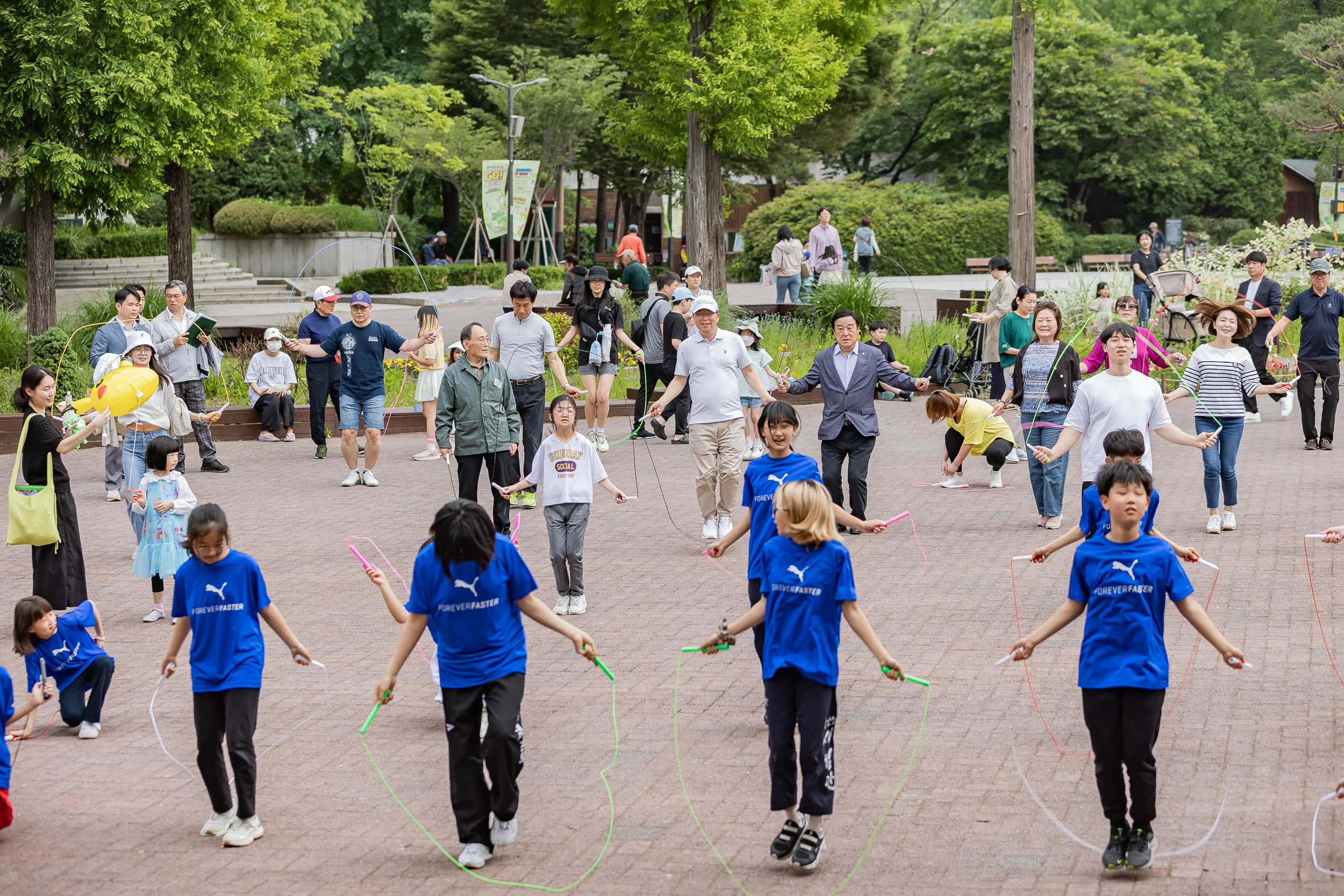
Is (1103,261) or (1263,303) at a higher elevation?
(1103,261)

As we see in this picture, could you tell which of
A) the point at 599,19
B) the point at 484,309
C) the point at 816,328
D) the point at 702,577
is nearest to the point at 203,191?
the point at 484,309

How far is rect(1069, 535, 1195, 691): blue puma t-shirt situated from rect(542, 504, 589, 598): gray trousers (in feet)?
13.6

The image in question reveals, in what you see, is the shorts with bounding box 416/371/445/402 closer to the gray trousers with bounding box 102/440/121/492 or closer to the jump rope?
the gray trousers with bounding box 102/440/121/492

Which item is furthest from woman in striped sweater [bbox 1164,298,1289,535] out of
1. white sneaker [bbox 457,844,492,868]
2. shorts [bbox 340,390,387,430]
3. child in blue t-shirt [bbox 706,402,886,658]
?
white sneaker [bbox 457,844,492,868]

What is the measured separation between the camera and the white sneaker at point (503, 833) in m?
5.27

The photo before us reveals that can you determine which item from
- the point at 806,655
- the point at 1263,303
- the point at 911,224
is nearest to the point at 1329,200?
the point at 911,224

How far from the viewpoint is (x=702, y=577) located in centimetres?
970

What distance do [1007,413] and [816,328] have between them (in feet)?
19.5

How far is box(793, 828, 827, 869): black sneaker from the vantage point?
4953 mm

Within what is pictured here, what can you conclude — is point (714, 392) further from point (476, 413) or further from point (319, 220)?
point (319, 220)

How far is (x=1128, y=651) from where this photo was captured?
4.87 metres

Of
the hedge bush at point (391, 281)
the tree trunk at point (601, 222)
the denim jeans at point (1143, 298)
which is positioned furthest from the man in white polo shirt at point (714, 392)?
the tree trunk at point (601, 222)

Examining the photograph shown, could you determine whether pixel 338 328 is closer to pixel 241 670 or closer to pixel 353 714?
pixel 353 714

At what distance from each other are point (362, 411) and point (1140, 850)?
976 centimetres
